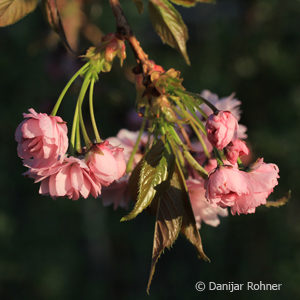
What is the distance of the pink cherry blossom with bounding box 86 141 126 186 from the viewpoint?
65 centimetres

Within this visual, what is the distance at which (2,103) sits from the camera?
3314mm

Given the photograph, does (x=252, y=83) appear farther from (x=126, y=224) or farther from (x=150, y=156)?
(x=150, y=156)

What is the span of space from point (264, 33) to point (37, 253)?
96.7 inches

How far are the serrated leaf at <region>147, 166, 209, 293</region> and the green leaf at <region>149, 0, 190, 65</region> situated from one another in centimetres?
24

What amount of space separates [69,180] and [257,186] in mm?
→ 293

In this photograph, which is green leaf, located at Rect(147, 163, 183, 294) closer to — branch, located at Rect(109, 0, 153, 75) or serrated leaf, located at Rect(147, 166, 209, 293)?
serrated leaf, located at Rect(147, 166, 209, 293)


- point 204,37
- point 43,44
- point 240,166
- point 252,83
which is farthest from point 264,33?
point 240,166

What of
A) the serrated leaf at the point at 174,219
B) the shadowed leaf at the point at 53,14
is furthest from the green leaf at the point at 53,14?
the serrated leaf at the point at 174,219

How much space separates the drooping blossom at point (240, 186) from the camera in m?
0.63

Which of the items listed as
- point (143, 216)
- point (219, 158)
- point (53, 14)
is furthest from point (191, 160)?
point (143, 216)

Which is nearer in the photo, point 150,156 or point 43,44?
point 150,156

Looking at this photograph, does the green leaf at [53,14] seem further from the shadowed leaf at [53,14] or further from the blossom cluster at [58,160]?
the blossom cluster at [58,160]

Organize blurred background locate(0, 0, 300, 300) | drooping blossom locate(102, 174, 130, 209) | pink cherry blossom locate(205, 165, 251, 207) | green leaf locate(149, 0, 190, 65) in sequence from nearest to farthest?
pink cherry blossom locate(205, 165, 251, 207), green leaf locate(149, 0, 190, 65), drooping blossom locate(102, 174, 130, 209), blurred background locate(0, 0, 300, 300)

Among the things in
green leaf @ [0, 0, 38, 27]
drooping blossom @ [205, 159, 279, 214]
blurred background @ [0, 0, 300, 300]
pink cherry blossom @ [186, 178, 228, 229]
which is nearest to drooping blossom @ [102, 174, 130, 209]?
pink cherry blossom @ [186, 178, 228, 229]
